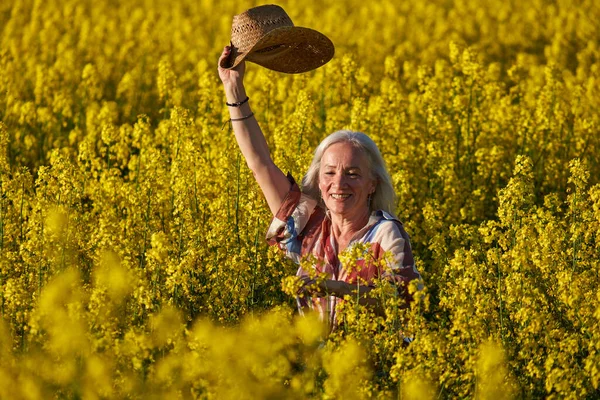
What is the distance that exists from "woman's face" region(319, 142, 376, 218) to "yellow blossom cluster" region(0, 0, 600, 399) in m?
0.36

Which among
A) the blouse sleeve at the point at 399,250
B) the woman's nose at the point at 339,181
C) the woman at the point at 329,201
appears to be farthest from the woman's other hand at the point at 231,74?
the blouse sleeve at the point at 399,250

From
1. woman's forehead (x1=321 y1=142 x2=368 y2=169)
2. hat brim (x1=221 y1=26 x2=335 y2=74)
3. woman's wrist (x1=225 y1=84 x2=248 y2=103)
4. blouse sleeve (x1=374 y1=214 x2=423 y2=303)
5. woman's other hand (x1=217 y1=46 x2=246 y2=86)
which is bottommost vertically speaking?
blouse sleeve (x1=374 y1=214 x2=423 y2=303)

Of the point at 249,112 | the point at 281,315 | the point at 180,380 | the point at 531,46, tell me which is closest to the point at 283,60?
the point at 249,112

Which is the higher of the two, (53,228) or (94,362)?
(53,228)

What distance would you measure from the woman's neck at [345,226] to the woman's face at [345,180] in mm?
21

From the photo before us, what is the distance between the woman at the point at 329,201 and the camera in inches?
212

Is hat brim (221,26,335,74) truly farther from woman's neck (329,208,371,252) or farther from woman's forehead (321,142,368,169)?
woman's neck (329,208,371,252)

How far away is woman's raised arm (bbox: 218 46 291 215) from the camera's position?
570 centimetres

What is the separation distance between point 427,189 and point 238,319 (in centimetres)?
305

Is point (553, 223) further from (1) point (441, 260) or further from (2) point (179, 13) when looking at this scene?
(2) point (179, 13)

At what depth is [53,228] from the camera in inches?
202

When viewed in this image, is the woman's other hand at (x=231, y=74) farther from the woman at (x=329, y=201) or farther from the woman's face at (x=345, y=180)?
the woman's face at (x=345, y=180)

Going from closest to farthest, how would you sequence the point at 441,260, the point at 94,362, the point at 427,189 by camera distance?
the point at 94,362, the point at 441,260, the point at 427,189

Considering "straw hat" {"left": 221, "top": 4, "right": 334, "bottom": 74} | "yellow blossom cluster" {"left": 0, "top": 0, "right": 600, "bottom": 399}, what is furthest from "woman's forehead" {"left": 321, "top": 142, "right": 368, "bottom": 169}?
"straw hat" {"left": 221, "top": 4, "right": 334, "bottom": 74}
